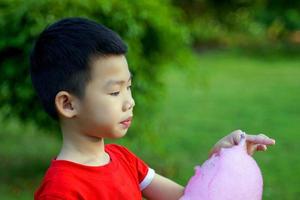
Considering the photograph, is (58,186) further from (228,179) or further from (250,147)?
(250,147)


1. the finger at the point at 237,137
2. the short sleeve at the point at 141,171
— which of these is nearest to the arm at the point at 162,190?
the short sleeve at the point at 141,171

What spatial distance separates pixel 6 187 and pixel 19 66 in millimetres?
1042

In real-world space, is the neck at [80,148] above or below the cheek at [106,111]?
below

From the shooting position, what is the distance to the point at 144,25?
5500 millimetres

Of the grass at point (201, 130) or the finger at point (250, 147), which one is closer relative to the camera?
the finger at point (250, 147)

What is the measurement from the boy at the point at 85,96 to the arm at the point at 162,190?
0.86 ft

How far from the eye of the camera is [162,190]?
2520 millimetres

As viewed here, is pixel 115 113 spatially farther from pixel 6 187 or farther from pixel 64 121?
pixel 6 187

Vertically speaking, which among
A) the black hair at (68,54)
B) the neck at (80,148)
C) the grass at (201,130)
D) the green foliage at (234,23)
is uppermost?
the black hair at (68,54)

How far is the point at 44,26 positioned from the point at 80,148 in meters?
3.01

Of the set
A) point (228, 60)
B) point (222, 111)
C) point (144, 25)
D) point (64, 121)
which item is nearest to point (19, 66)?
point (144, 25)

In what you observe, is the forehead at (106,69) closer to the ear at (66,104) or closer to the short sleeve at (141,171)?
the ear at (66,104)

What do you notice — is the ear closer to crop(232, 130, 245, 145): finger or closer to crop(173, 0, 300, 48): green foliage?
crop(232, 130, 245, 145): finger

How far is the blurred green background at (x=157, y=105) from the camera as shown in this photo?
5234mm
